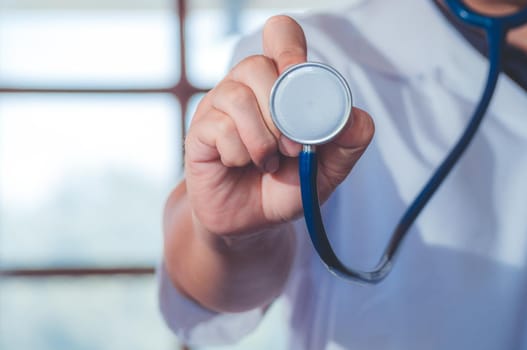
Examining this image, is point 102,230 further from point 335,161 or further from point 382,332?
point 335,161

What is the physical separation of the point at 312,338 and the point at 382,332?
2.4 inches

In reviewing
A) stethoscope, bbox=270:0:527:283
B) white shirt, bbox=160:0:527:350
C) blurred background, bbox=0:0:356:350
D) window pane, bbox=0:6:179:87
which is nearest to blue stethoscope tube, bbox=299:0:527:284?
stethoscope, bbox=270:0:527:283

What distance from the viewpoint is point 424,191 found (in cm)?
41

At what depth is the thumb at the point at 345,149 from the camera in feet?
1.04

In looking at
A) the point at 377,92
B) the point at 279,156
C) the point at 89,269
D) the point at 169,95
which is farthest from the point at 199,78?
the point at 279,156

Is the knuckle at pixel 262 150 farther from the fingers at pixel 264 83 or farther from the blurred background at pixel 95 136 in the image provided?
the blurred background at pixel 95 136

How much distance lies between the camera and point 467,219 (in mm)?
568

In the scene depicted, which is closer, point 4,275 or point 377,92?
point 377,92

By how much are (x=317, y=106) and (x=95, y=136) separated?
99 centimetres

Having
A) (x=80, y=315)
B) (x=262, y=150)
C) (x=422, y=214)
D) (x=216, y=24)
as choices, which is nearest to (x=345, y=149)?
(x=262, y=150)

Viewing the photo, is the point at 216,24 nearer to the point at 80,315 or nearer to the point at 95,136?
the point at 95,136

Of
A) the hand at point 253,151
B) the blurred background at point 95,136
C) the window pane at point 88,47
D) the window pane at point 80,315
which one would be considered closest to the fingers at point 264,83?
the hand at point 253,151

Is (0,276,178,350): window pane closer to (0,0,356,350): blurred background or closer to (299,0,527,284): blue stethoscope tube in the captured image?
(0,0,356,350): blurred background

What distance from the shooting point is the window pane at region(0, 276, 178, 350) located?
1312 millimetres
